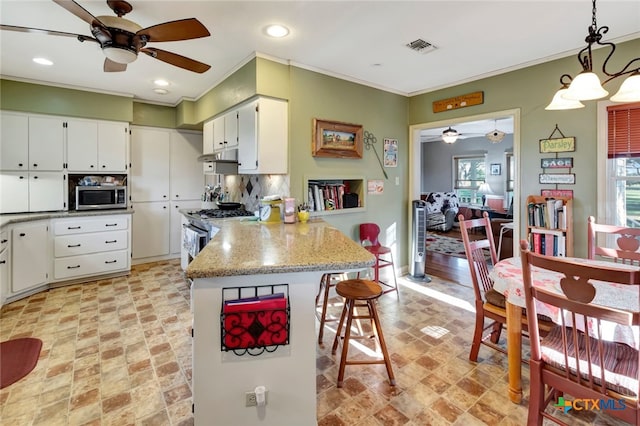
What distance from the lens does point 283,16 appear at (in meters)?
2.34

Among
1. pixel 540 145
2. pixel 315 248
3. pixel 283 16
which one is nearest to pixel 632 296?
pixel 315 248

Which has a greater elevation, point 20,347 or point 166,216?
point 166,216

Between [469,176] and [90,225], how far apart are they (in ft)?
30.8

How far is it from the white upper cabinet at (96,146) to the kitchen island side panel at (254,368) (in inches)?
156

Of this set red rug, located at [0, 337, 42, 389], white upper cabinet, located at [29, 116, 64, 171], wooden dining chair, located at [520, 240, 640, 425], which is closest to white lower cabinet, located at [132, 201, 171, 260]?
white upper cabinet, located at [29, 116, 64, 171]

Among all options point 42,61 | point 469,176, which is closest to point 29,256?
point 42,61

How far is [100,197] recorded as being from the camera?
4.24m

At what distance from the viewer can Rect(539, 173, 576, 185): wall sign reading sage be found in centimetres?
300

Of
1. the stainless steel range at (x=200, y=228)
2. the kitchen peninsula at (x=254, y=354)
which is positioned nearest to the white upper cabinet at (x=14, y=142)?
the stainless steel range at (x=200, y=228)

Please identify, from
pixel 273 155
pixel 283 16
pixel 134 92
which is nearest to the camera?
pixel 283 16

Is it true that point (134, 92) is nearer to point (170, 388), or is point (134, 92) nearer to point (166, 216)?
point (166, 216)

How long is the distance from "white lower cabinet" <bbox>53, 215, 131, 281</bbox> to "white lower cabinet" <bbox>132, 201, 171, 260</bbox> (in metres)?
0.63

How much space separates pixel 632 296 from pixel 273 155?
2.81 metres

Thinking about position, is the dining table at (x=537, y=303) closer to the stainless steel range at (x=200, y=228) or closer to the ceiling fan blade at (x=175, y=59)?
the stainless steel range at (x=200, y=228)
